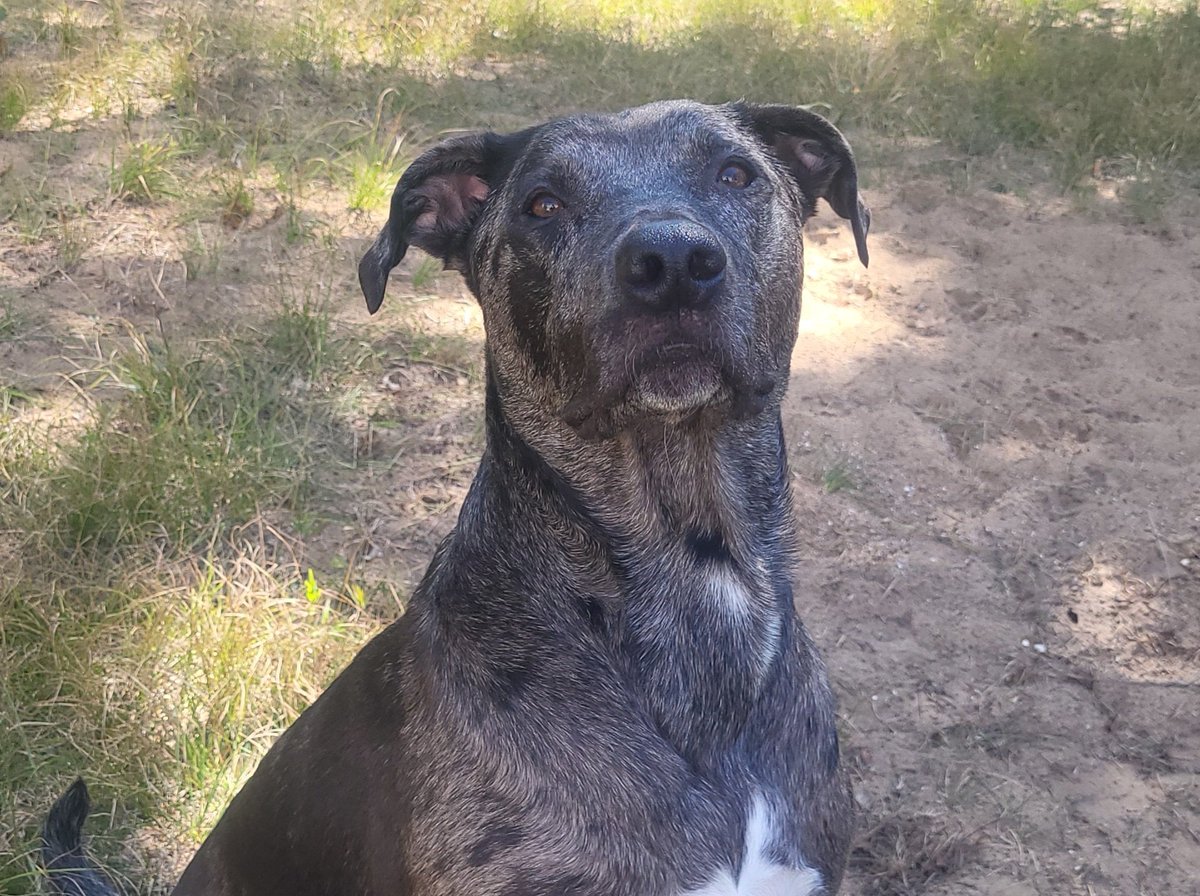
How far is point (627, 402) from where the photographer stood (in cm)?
221

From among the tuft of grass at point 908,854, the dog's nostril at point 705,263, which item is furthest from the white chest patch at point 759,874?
the dog's nostril at point 705,263

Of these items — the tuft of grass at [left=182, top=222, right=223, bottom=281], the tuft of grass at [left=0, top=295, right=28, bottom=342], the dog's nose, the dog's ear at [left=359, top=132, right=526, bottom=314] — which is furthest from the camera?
the tuft of grass at [left=182, top=222, right=223, bottom=281]

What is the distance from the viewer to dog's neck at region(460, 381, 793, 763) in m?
2.32

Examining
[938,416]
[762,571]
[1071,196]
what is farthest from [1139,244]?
[762,571]

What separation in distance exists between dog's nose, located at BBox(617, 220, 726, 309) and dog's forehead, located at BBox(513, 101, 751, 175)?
1.29ft

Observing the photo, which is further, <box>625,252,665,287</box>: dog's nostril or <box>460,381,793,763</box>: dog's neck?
<box>460,381,793,763</box>: dog's neck

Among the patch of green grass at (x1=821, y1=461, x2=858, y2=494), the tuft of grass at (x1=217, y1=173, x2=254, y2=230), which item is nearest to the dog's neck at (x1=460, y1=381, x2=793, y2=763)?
the patch of green grass at (x1=821, y1=461, x2=858, y2=494)

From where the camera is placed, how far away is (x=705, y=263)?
2.07 m

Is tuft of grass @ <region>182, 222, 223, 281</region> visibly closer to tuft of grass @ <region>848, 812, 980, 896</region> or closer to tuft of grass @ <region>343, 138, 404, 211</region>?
tuft of grass @ <region>343, 138, 404, 211</region>

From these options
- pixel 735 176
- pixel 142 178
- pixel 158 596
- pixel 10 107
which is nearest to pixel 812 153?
pixel 735 176

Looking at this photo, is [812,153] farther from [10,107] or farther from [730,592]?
[10,107]

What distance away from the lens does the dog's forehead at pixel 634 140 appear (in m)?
2.45

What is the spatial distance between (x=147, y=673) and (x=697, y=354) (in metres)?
2.01

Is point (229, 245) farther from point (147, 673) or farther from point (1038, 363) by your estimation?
point (1038, 363)
